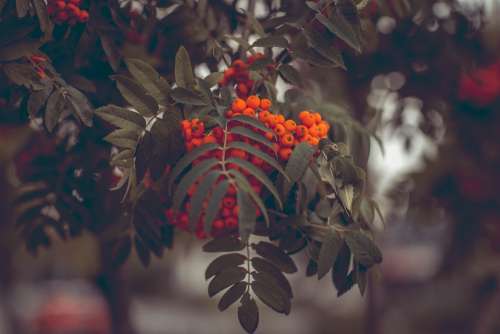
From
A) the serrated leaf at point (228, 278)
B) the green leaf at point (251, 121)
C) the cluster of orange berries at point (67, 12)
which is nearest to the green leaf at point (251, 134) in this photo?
the green leaf at point (251, 121)

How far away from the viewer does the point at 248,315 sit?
146 cm

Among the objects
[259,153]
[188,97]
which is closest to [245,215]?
[259,153]

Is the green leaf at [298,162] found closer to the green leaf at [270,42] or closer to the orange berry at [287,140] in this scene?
the orange berry at [287,140]

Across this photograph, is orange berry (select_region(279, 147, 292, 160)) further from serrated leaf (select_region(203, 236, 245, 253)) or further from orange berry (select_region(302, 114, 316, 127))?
serrated leaf (select_region(203, 236, 245, 253))

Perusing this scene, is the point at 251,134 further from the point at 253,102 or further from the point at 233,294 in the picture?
the point at 233,294

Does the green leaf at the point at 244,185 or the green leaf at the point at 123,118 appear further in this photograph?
the green leaf at the point at 123,118

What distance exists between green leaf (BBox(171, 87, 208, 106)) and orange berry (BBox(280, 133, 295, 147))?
0.20 meters

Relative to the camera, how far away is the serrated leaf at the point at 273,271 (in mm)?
1496

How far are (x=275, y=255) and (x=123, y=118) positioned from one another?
50 centimetres

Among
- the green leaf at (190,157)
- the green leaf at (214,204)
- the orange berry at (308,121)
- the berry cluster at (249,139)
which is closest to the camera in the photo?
the green leaf at (214,204)

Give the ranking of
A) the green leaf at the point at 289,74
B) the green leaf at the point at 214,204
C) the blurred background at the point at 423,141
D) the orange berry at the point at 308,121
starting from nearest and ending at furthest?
the green leaf at the point at 214,204 < the orange berry at the point at 308,121 < the green leaf at the point at 289,74 < the blurred background at the point at 423,141

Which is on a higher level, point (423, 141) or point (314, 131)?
point (314, 131)

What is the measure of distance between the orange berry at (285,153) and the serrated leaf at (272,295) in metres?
0.30

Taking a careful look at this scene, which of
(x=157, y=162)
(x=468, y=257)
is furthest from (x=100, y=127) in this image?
(x=468, y=257)
